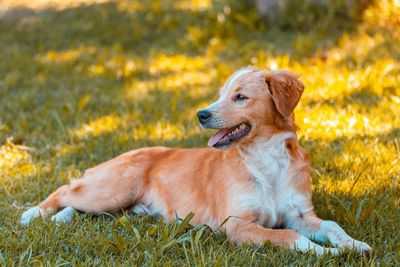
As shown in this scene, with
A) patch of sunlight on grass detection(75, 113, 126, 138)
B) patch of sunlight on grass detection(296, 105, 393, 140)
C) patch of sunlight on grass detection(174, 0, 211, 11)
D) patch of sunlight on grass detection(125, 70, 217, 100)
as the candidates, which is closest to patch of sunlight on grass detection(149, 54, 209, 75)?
patch of sunlight on grass detection(125, 70, 217, 100)

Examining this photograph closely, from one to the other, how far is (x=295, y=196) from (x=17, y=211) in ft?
7.74

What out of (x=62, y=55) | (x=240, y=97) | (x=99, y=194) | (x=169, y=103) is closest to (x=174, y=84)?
(x=169, y=103)

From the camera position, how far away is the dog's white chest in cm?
364

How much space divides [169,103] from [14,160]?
258 cm

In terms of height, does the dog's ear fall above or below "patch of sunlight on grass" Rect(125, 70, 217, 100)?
above

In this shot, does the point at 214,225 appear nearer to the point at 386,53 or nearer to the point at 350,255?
the point at 350,255

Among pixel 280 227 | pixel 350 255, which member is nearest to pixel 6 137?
pixel 280 227

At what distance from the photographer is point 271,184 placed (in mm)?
3715

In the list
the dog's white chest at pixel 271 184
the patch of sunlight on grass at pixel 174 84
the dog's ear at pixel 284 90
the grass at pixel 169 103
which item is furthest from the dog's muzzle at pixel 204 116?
the patch of sunlight on grass at pixel 174 84

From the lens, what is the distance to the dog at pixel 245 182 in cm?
358

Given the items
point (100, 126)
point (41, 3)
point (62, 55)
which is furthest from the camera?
point (41, 3)

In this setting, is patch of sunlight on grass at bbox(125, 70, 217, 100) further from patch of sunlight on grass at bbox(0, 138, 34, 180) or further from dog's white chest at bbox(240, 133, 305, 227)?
dog's white chest at bbox(240, 133, 305, 227)

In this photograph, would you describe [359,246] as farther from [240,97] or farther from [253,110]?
[240,97]

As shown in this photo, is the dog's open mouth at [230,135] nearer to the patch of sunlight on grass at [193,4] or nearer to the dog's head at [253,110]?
the dog's head at [253,110]
